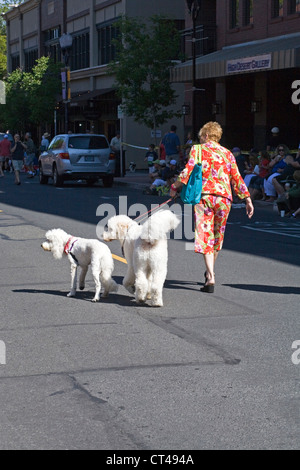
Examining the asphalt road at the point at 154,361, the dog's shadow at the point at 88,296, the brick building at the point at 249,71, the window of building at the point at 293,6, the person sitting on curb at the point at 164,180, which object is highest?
the window of building at the point at 293,6

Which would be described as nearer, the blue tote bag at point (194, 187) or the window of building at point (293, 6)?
the blue tote bag at point (194, 187)

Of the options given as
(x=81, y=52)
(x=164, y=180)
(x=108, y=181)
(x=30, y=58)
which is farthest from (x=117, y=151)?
(x=30, y=58)

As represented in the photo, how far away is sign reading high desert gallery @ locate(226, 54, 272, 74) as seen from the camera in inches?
1080

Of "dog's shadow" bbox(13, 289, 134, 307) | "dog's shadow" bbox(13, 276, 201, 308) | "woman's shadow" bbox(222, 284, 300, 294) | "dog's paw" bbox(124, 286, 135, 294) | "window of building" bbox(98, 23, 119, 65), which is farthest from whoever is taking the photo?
"window of building" bbox(98, 23, 119, 65)

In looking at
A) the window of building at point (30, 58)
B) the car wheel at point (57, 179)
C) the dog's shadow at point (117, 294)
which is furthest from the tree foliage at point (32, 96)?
the dog's shadow at point (117, 294)

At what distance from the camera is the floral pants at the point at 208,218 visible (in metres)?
9.59

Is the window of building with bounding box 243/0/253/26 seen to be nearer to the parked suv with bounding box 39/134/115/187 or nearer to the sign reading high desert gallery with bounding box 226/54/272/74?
the sign reading high desert gallery with bounding box 226/54/272/74

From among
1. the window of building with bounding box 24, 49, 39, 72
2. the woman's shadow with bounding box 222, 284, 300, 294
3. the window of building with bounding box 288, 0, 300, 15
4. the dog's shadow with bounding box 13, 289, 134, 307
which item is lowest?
the woman's shadow with bounding box 222, 284, 300, 294

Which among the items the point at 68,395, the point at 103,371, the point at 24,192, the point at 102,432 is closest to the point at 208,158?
the point at 103,371

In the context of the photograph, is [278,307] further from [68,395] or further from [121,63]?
[121,63]

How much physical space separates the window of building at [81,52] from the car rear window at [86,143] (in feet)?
79.2

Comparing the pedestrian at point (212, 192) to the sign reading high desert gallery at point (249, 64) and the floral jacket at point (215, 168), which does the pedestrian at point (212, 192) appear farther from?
the sign reading high desert gallery at point (249, 64)

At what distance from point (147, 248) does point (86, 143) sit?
2207 centimetres

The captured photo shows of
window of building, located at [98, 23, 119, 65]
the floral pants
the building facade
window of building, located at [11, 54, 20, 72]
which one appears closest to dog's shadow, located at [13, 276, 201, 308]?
the floral pants
